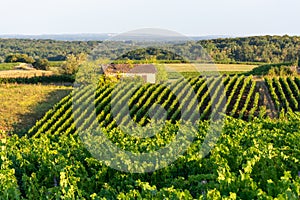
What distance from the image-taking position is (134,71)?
3900 centimetres

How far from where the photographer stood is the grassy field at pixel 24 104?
26.5m

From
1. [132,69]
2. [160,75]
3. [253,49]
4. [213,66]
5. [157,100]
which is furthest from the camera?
[253,49]

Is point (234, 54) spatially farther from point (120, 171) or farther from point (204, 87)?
point (120, 171)

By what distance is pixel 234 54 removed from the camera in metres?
72.8

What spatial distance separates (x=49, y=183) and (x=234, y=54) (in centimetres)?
6846

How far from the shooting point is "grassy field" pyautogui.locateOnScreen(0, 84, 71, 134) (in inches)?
1045

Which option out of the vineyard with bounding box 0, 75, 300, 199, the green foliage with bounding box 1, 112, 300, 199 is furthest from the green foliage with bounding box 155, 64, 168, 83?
the green foliage with bounding box 1, 112, 300, 199

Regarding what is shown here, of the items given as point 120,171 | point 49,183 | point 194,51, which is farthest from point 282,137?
point 194,51

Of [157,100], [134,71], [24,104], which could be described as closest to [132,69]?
[134,71]

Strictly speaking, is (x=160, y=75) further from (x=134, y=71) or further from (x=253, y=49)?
(x=253, y=49)

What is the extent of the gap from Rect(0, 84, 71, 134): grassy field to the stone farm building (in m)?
4.62

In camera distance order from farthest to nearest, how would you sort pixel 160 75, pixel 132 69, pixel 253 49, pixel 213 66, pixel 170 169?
pixel 253 49
pixel 213 66
pixel 132 69
pixel 160 75
pixel 170 169

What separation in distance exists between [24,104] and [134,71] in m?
11.7

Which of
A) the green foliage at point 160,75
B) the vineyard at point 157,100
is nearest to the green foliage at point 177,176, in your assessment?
the vineyard at point 157,100
